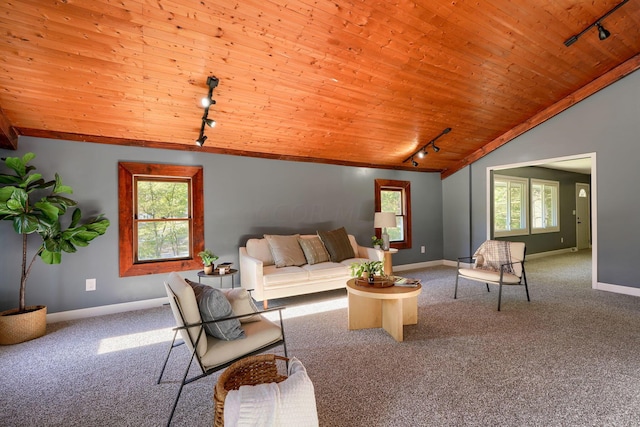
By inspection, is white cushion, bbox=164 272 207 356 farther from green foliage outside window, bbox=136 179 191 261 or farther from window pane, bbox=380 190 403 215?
window pane, bbox=380 190 403 215

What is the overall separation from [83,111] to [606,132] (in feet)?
23.1

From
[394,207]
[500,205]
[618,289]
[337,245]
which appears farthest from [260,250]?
[500,205]

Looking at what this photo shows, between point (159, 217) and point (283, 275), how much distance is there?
75.9 inches

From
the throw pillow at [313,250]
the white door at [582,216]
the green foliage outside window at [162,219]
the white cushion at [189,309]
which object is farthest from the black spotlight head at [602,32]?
the white door at [582,216]

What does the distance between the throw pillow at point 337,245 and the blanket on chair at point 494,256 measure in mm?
Result: 1861

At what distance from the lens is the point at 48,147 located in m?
3.51

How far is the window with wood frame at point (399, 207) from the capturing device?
20.4ft

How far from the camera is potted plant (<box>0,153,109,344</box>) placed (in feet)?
9.43

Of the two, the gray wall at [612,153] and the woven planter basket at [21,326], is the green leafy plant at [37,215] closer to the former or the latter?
the woven planter basket at [21,326]

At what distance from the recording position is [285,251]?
171 inches

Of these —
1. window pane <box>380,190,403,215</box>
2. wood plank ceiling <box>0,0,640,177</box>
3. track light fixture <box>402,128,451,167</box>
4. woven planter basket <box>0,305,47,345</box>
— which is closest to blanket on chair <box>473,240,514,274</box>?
track light fixture <box>402,128,451,167</box>

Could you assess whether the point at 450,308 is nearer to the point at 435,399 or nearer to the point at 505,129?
the point at 435,399

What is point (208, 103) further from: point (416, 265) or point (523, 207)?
point (523, 207)

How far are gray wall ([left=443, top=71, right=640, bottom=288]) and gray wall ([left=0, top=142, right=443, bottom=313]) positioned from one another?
2.48 m
